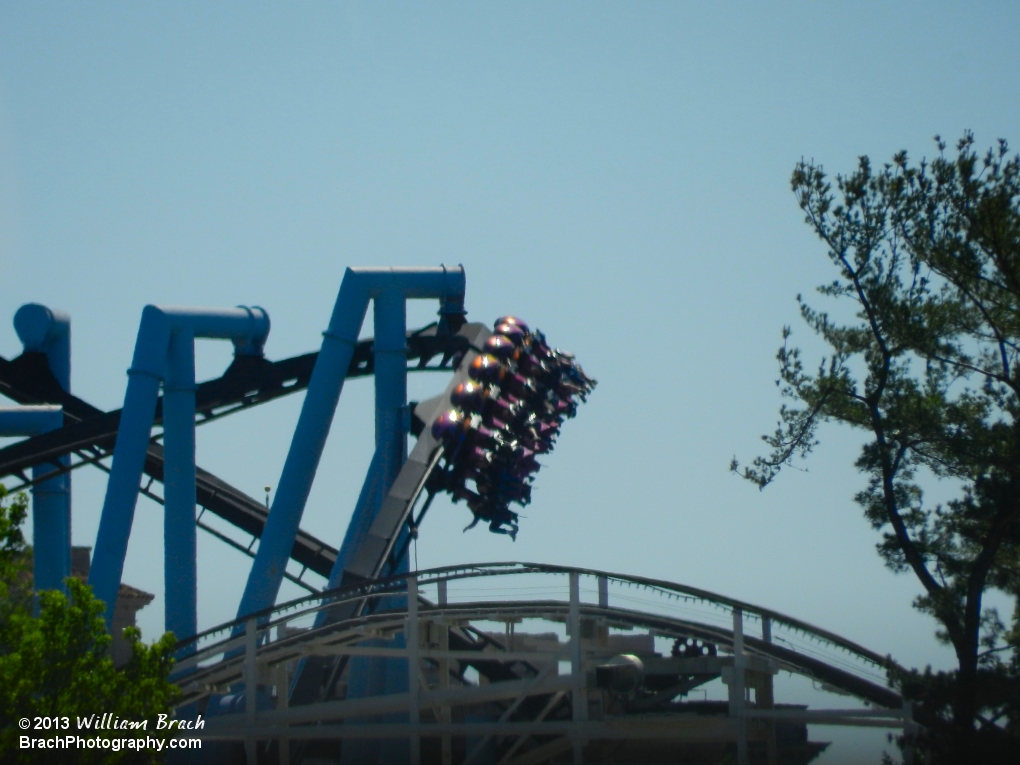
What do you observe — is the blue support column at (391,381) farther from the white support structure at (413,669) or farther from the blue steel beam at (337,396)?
the white support structure at (413,669)

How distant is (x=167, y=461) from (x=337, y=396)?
3.24 meters

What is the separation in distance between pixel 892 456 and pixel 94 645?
10407mm

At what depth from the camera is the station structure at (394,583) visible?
63.8 feet

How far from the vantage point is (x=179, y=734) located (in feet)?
66.6

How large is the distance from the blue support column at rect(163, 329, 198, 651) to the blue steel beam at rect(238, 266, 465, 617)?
1.56 m

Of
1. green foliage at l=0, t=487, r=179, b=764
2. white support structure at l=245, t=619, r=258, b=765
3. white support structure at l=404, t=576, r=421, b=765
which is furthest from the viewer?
white support structure at l=245, t=619, r=258, b=765

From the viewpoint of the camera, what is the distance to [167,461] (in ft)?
83.3

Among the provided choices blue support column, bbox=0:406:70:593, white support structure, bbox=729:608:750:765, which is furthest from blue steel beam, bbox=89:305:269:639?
white support structure, bbox=729:608:750:765

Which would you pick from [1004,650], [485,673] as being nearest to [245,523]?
[485,673]

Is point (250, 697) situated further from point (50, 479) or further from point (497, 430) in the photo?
point (50, 479)

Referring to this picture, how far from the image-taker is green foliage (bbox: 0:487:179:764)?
51.8 feet

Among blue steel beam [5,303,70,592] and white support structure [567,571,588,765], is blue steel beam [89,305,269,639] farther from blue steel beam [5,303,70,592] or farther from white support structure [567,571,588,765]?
white support structure [567,571,588,765]

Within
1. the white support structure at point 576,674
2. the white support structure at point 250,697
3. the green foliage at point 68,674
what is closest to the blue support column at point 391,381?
the white support structure at point 250,697

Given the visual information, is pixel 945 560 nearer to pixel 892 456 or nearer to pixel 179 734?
pixel 892 456
